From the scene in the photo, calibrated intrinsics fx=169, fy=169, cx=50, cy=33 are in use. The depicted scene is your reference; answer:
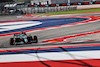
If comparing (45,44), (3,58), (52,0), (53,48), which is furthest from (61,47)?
(52,0)

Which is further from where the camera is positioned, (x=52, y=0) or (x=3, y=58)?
(x=52, y=0)

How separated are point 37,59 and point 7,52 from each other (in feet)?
8.35

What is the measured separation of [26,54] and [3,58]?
133 centimetres

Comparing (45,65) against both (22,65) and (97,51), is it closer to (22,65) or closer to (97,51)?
(22,65)

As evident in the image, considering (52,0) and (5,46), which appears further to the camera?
(52,0)

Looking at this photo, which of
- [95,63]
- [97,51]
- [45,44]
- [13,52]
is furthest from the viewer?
[45,44]

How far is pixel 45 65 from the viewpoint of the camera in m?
8.26

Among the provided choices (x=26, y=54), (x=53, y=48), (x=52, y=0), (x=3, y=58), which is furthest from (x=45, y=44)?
(x=52, y=0)

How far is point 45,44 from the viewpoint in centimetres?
1203

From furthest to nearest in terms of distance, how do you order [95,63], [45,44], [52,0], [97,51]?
1. [52,0]
2. [45,44]
3. [97,51]
4. [95,63]

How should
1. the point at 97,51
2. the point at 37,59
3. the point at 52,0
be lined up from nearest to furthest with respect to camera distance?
the point at 37,59 → the point at 97,51 → the point at 52,0

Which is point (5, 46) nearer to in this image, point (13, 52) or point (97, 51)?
point (13, 52)

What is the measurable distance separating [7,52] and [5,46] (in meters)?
1.50

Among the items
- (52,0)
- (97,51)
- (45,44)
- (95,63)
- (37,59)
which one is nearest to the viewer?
(95,63)
